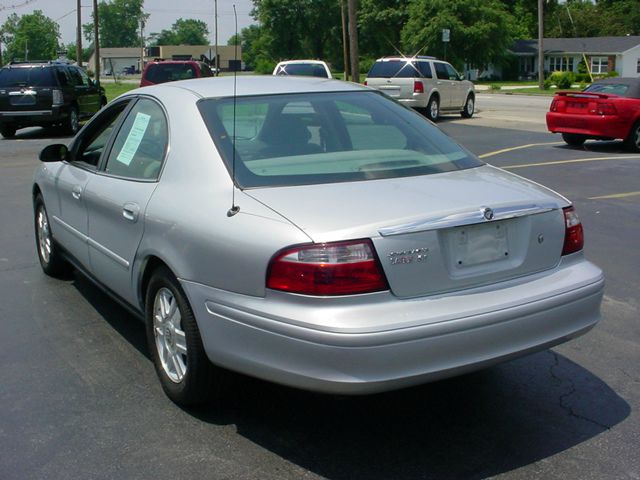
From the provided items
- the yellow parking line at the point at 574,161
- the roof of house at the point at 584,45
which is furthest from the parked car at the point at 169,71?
the roof of house at the point at 584,45

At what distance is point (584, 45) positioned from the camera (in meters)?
68.1

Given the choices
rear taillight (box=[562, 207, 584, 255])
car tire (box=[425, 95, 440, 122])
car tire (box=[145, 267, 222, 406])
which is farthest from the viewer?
car tire (box=[425, 95, 440, 122])

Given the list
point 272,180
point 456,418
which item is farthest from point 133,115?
point 456,418

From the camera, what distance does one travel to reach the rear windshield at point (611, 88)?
1557 centimetres

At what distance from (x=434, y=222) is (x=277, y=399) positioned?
4.66ft

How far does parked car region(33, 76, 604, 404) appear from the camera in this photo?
3.37 meters

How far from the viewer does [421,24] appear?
6450 cm

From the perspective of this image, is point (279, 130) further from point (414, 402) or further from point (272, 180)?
point (414, 402)

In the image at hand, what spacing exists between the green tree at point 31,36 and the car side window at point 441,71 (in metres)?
122

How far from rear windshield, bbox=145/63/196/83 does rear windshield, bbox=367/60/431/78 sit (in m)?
5.22

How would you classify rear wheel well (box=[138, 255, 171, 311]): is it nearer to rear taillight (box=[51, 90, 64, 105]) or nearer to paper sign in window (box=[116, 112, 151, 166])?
paper sign in window (box=[116, 112, 151, 166])

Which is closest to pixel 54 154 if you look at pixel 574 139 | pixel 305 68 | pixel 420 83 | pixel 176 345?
pixel 176 345

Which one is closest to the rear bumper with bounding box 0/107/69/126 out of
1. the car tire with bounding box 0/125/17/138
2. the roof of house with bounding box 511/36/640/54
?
the car tire with bounding box 0/125/17/138

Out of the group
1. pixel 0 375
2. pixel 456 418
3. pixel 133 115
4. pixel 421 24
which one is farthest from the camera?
pixel 421 24
